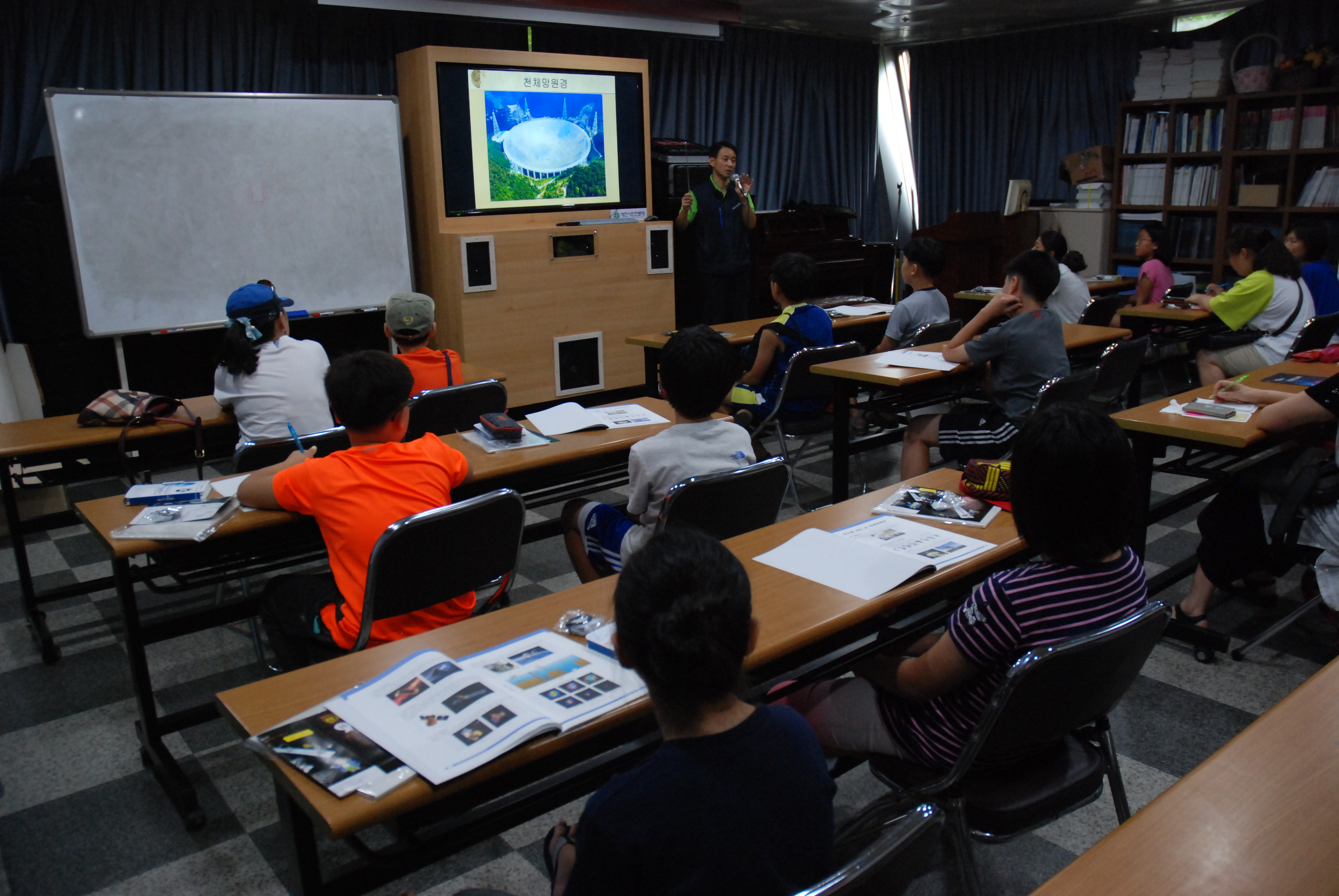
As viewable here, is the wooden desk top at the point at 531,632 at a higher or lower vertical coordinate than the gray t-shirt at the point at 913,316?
lower

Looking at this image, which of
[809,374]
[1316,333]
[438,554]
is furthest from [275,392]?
[1316,333]

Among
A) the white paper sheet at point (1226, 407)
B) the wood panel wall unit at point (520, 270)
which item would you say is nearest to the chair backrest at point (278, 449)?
the white paper sheet at point (1226, 407)

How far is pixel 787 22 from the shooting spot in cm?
743

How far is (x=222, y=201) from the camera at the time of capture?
498 cm

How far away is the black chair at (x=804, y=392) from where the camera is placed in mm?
3955

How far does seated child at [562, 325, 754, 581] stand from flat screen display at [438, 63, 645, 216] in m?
3.77

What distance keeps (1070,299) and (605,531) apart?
3835 mm

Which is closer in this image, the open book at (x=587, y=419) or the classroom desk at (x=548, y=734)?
the classroom desk at (x=548, y=734)

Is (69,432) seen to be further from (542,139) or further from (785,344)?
(542,139)

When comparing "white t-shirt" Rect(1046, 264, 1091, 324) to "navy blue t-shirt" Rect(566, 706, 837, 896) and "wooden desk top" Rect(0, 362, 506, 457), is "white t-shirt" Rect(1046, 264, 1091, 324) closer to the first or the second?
"wooden desk top" Rect(0, 362, 506, 457)

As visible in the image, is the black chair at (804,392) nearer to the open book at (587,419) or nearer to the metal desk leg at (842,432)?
the metal desk leg at (842,432)

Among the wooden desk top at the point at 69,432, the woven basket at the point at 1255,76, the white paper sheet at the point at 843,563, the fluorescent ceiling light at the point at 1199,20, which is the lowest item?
the white paper sheet at the point at 843,563

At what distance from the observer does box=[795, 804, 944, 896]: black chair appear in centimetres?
92

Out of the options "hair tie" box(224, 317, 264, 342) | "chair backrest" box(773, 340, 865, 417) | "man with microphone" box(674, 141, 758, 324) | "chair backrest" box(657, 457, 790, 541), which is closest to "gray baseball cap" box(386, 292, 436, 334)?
"hair tie" box(224, 317, 264, 342)
